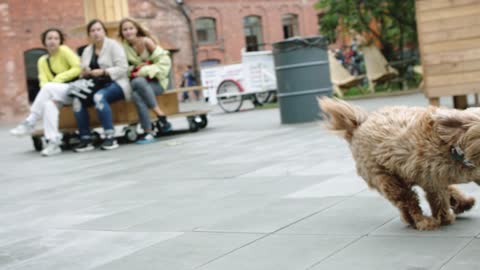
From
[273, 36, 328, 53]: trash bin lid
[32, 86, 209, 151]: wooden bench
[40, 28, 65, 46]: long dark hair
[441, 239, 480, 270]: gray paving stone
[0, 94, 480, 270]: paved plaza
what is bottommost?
[0, 94, 480, 270]: paved plaza

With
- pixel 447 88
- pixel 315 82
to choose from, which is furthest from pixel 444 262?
pixel 315 82

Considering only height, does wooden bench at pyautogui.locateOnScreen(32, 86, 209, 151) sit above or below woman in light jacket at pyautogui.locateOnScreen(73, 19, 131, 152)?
below

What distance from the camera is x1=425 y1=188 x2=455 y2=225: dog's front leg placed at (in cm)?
378

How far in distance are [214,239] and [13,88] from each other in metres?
29.9

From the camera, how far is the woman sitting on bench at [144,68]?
1080 cm

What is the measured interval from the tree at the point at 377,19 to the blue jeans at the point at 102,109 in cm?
1201

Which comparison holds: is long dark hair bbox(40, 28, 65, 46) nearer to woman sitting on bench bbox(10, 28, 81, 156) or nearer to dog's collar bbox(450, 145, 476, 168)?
woman sitting on bench bbox(10, 28, 81, 156)

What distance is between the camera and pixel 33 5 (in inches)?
1287

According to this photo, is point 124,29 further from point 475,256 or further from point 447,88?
point 475,256

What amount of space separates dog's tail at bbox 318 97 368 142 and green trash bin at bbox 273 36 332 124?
7.69 m

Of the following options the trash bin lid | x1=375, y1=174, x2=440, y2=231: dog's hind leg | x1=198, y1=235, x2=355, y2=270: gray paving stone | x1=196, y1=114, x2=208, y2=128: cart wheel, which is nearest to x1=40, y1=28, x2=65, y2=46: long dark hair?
x1=196, y1=114, x2=208, y2=128: cart wheel

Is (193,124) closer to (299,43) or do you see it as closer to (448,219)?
(299,43)

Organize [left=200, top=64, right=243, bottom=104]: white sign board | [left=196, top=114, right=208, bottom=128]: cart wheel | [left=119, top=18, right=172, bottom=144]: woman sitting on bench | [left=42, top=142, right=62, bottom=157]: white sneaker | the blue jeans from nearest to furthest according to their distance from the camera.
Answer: the blue jeans → [left=42, top=142, right=62, bottom=157]: white sneaker → [left=119, top=18, right=172, bottom=144]: woman sitting on bench → [left=196, top=114, right=208, bottom=128]: cart wheel → [left=200, top=64, right=243, bottom=104]: white sign board

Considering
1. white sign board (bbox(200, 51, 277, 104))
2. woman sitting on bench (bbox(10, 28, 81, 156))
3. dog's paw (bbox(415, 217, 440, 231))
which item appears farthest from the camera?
white sign board (bbox(200, 51, 277, 104))
